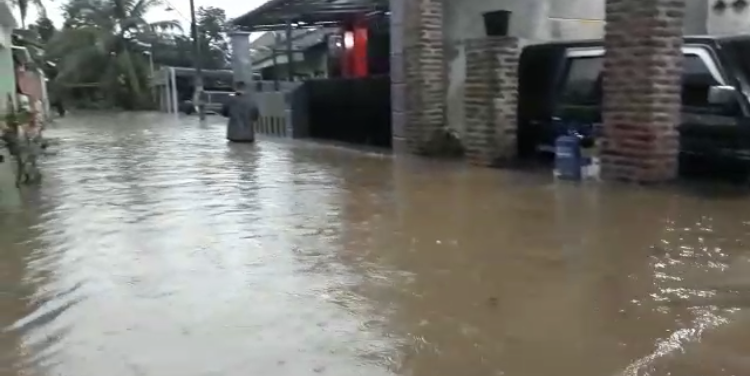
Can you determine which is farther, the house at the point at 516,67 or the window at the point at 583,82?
the window at the point at 583,82

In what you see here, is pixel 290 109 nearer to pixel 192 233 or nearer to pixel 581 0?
pixel 581 0

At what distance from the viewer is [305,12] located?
19.0m

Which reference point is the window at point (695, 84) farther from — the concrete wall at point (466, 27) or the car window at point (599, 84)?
the concrete wall at point (466, 27)

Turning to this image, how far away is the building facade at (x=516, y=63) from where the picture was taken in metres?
8.43

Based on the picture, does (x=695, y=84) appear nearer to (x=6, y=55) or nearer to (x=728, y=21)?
(x=728, y=21)

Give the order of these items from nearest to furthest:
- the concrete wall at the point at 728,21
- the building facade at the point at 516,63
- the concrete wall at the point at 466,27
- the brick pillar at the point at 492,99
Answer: the building facade at the point at 516,63, the brick pillar at the point at 492,99, the concrete wall at the point at 728,21, the concrete wall at the point at 466,27

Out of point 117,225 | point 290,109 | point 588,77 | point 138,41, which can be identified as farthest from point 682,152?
point 138,41

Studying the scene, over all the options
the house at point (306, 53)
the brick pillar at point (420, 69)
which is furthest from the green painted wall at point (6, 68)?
the house at point (306, 53)

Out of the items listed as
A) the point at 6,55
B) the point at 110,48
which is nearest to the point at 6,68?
the point at 6,55

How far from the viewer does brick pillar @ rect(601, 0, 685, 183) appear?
836 cm

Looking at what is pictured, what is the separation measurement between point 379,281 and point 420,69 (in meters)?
8.54

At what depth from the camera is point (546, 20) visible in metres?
13.0

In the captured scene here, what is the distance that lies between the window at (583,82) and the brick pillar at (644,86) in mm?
1310

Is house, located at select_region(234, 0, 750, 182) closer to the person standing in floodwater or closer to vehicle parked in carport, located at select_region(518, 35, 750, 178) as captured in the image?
vehicle parked in carport, located at select_region(518, 35, 750, 178)
